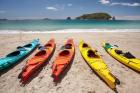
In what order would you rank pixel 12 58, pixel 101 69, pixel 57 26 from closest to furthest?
pixel 101 69 → pixel 12 58 → pixel 57 26

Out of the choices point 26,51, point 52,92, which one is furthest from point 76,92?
point 26,51

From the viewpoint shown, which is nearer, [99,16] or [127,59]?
[127,59]

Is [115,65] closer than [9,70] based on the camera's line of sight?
No

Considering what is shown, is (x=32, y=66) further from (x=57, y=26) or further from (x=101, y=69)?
(x=57, y=26)

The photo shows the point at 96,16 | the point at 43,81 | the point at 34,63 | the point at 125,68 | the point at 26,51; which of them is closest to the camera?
the point at 43,81

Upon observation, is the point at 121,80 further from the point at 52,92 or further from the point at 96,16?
the point at 96,16

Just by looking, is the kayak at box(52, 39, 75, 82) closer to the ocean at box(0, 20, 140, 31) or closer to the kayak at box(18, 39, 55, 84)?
the kayak at box(18, 39, 55, 84)

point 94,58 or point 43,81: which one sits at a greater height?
point 94,58

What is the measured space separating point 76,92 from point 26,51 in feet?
17.6

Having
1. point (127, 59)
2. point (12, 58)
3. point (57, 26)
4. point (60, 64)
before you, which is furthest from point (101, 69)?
point (57, 26)

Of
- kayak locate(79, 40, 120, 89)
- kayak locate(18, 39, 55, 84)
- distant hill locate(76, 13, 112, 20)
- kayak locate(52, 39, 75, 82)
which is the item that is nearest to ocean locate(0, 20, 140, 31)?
kayak locate(18, 39, 55, 84)

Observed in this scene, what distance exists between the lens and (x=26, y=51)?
405 inches

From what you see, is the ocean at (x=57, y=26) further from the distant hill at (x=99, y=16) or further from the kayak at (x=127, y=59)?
the distant hill at (x=99, y=16)

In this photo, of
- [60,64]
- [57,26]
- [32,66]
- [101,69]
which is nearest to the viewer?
[101,69]
